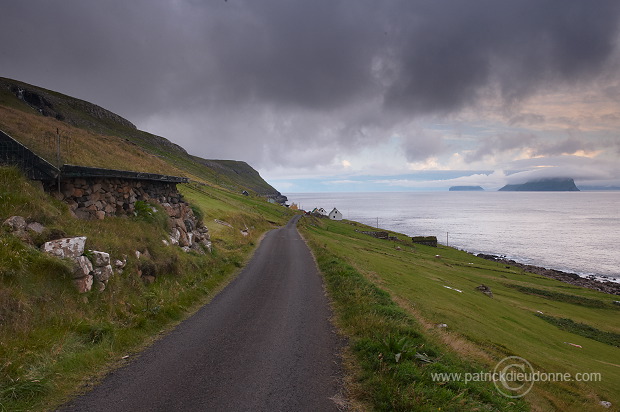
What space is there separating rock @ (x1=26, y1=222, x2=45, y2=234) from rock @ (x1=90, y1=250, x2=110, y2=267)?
175cm

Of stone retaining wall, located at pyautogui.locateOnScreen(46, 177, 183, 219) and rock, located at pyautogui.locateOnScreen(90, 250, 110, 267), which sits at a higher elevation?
stone retaining wall, located at pyautogui.locateOnScreen(46, 177, 183, 219)

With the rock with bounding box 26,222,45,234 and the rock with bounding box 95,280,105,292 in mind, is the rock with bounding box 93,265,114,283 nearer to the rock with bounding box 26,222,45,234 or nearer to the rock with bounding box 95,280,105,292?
the rock with bounding box 95,280,105,292

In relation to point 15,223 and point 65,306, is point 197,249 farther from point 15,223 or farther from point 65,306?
point 65,306

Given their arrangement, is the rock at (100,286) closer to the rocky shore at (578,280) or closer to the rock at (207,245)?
the rock at (207,245)

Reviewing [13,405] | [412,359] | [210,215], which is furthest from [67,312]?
[210,215]

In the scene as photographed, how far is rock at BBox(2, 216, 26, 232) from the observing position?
10.8m

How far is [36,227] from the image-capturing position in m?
11.5

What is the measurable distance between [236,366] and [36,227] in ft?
29.4

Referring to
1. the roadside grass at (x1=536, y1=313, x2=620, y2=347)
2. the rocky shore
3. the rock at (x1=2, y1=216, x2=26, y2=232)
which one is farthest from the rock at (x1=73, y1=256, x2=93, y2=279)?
the rocky shore

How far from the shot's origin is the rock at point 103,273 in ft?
38.9

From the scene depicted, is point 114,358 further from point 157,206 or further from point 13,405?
point 157,206

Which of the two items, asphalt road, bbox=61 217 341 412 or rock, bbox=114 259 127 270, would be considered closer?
asphalt road, bbox=61 217 341 412

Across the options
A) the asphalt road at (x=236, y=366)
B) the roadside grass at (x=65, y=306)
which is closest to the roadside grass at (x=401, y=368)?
the asphalt road at (x=236, y=366)

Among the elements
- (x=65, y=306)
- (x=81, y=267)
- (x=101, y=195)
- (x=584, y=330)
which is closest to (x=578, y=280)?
(x=584, y=330)
